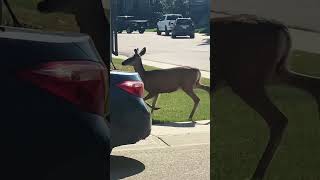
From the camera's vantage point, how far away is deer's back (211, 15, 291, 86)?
14.3 ft

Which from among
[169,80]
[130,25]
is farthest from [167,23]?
[169,80]

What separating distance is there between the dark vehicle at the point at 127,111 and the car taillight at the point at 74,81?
2715 millimetres

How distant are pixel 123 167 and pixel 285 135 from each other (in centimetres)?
195

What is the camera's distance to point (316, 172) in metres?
4.73

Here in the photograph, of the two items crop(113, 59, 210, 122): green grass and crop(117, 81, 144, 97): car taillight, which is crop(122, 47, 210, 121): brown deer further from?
crop(117, 81, 144, 97): car taillight

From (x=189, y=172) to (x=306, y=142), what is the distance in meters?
1.34

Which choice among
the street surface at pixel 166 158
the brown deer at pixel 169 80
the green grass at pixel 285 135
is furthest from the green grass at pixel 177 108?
the green grass at pixel 285 135

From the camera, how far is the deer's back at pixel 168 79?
9.28 meters

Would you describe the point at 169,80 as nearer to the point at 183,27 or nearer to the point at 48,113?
the point at 48,113

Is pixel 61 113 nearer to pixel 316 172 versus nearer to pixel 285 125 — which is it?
pixel 285 125

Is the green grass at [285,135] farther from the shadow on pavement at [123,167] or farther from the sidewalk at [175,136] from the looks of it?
the sidewalk at [175,136]

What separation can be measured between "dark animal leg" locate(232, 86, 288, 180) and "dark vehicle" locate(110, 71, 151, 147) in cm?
126

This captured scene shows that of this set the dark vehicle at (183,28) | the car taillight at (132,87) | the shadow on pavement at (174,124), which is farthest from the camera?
the dark vehicle at (183,28)

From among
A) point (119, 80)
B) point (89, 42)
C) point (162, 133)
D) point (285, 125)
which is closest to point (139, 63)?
point (162, 133)
